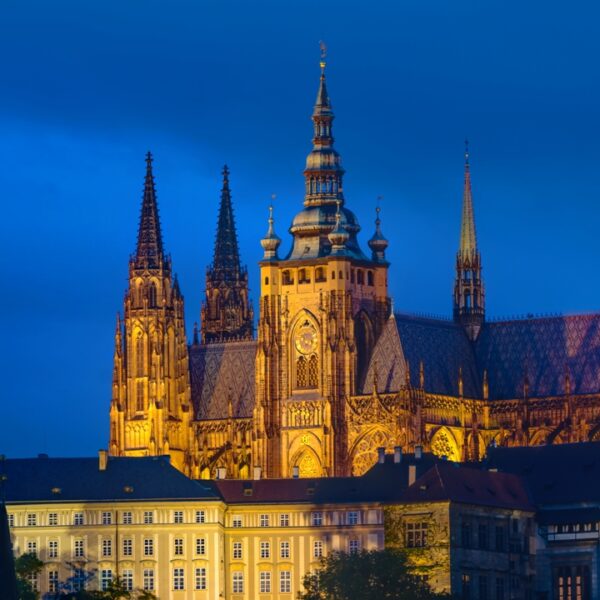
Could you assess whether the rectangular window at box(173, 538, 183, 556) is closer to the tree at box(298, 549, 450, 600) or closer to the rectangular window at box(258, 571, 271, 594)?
the rectangular window at box(258, 571, 271, 594)

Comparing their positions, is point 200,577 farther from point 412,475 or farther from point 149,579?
point 412,475

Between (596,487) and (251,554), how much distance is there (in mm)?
20419

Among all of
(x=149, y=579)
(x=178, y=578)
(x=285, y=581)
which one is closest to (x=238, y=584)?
(x=285, y=581)

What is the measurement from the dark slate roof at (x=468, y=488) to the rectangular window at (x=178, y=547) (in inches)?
535

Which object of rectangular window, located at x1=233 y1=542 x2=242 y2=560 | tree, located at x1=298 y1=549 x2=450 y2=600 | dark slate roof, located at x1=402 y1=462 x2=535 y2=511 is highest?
dark slate roof, located at x1=402 y1=462 x2=535 y2=511

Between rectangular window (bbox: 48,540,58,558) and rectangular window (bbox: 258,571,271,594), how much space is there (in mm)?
12001

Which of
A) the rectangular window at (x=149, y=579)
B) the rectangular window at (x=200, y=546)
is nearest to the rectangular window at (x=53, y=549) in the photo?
the rectangular window at (x=149, y=579)

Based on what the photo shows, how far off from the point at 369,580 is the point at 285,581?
17.9 metres

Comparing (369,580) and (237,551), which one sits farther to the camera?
(237,551)

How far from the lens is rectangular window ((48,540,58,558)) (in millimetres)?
197000

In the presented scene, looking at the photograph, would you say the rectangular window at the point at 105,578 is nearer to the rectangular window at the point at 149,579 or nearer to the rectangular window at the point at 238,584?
the rectangular window at the point at 149,579

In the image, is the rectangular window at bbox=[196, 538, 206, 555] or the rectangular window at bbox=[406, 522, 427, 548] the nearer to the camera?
the rectangular window at bbox=[406, 522, 427, 548]

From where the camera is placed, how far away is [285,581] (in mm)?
195375

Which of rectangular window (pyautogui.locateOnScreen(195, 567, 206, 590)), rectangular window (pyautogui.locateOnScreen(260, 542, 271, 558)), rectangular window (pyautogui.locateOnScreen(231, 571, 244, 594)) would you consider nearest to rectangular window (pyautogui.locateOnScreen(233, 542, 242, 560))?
rectangular window (pyautogui.locateOnScreen(260, 542, 271, 558))
